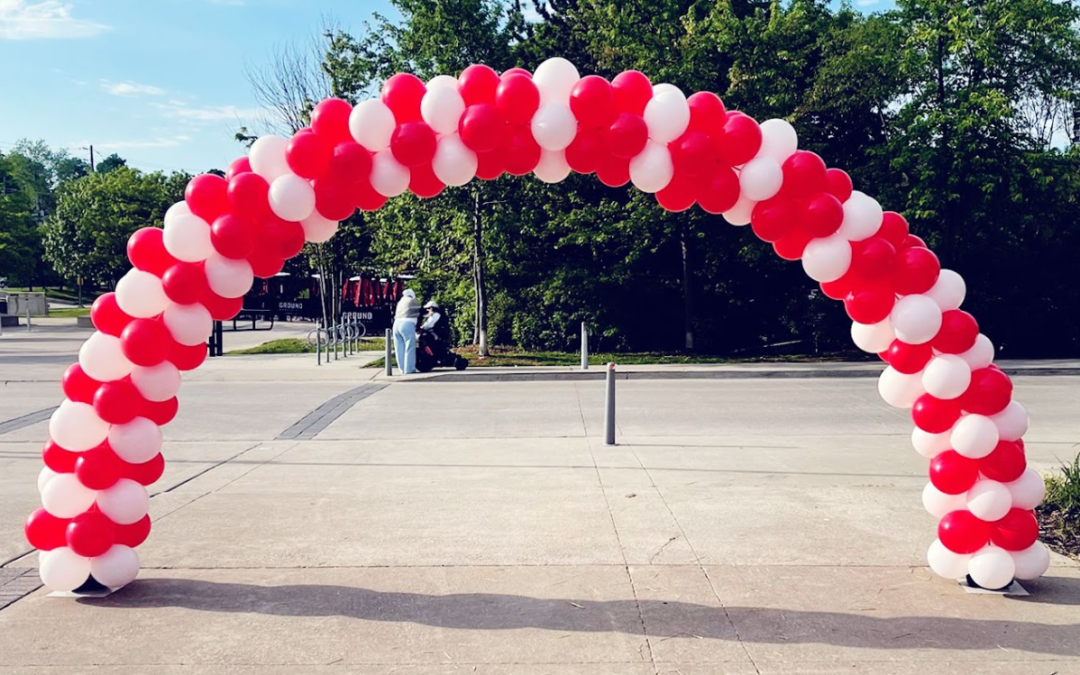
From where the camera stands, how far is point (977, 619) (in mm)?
4902

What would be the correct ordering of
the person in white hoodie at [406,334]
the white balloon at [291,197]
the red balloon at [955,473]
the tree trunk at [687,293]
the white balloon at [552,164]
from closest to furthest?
1. the white balloon at [291,197]
2. the red balloon at [955,473]
3. the white balloon at [552,164]
4. the person in white hoodie at [406,334]
5. the tree trunk at [687,293]

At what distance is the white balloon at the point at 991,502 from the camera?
5.25m

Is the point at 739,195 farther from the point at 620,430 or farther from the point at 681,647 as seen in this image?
the point at 620,430

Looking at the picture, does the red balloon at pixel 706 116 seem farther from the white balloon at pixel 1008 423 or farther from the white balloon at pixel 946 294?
the white balloon at pixel 1008 423

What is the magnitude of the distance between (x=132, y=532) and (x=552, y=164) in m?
3.51

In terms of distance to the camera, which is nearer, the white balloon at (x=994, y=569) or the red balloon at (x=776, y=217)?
the white balloon at (x=994, y=569)

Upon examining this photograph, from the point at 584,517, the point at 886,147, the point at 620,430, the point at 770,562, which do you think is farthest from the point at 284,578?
the point at 886,147

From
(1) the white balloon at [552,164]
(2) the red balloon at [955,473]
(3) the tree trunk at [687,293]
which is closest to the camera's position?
(2) the red balloon at [955,473]

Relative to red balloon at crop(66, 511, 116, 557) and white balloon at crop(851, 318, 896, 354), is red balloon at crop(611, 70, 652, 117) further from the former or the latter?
red balloon at crop(66, 511, 116, 557)

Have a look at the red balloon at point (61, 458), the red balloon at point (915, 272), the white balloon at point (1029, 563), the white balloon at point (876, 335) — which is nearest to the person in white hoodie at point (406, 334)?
the red balloon at point (61, 458)

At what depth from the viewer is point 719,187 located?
538 cm

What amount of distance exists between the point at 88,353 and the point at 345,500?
9.96 ft

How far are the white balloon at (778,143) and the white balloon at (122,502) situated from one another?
4408mm

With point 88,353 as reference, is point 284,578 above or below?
below
